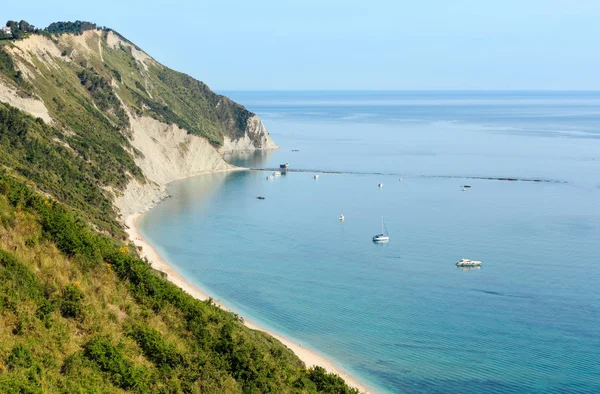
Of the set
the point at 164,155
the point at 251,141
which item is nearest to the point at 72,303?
the point at 164,155

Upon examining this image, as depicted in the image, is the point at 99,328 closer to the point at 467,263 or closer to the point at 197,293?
the point at 197,293

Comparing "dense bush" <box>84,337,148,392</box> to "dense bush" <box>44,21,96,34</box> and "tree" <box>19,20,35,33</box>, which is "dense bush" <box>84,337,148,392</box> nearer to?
"tree" <box>19,20,35,33</box>

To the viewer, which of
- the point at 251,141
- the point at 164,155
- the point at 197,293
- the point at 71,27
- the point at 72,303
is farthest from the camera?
the point at 251,141

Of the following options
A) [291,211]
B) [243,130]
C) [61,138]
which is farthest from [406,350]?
[243,130]

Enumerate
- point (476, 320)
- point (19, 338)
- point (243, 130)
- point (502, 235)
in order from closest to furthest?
point (19, 338)
point (476, 320)
point (502, 235)
point (243, 130)

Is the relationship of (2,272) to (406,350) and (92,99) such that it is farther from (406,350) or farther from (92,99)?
(92,99)

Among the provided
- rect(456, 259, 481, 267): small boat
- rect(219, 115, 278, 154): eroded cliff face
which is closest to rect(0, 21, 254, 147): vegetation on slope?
rect(219, 115, 278, 154): eroded cliff face
